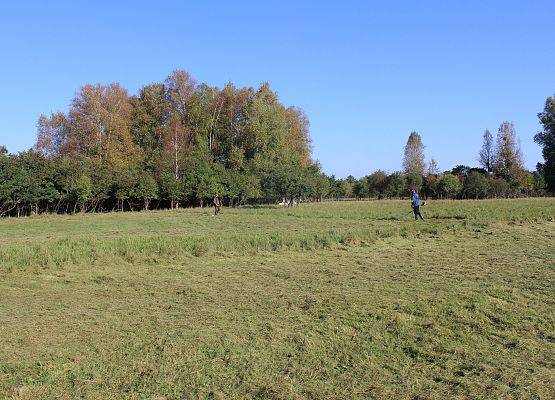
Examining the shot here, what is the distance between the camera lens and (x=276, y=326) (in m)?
6.91

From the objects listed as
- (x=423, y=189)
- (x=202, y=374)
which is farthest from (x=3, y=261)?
(x=423, y=189)

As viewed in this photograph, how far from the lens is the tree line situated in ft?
144

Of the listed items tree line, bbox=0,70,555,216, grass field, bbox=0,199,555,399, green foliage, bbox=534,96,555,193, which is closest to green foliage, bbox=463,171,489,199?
tree line, bbox=0,70,555,216

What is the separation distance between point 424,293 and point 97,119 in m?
49.3

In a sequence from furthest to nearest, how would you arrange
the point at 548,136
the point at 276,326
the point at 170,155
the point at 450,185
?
1. the point at 450,185
2. the point at 548,136
3. the point at 170,155
4. the point at 276,326

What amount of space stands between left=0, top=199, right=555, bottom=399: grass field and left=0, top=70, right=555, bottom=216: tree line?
32973 millimetres

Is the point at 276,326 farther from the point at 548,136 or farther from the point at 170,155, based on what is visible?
the point at 548,136

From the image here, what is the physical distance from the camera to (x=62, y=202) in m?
46.3

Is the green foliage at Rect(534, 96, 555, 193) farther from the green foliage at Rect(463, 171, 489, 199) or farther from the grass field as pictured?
the grass field

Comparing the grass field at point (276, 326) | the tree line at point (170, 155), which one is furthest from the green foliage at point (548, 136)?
the grass field at point (276, 326)

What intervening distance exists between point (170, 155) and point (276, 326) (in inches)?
2073

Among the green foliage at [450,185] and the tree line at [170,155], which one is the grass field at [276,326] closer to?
the tree line at [170,155]

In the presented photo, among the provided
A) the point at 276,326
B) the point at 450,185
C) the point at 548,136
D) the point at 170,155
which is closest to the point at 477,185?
the point at 450,185

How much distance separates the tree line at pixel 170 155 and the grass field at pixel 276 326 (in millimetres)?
32973
